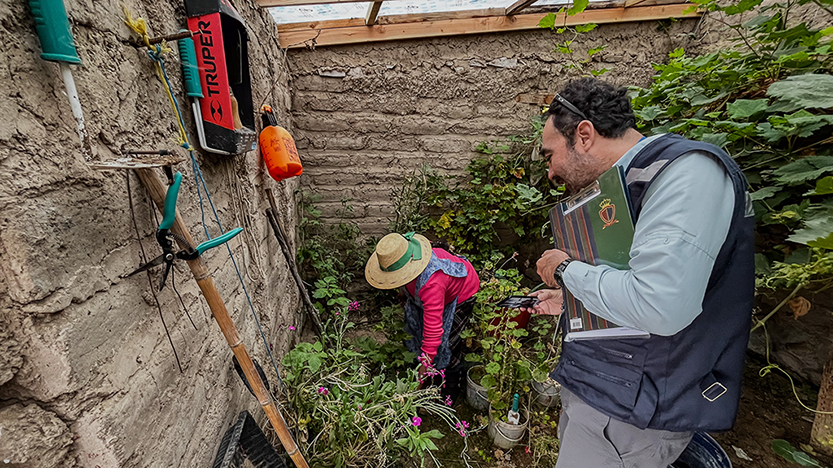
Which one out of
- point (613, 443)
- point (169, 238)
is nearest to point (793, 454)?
point (613, 443)

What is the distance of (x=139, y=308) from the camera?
0.74 metres

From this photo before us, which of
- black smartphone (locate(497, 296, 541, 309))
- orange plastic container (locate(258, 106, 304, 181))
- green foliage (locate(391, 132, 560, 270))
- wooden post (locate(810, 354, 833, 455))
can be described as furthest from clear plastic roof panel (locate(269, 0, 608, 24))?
wooden post (locate(810, 354, 833, 455))

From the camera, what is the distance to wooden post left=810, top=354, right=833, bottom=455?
1.06 metres

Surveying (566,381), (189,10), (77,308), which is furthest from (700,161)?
(189,10)

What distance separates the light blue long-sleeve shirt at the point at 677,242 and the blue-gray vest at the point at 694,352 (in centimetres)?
4

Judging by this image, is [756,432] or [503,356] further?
[503,356]

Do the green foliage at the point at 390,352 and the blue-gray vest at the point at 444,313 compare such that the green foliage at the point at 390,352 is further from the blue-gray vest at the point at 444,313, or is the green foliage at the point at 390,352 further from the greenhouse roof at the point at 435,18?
the greenhouse roof at the point at 435,18

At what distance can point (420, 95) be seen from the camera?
3.05 meters

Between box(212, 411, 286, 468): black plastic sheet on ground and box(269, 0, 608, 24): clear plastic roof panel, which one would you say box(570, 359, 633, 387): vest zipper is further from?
box(269, 0, 608, 24): clear plastic roof panel

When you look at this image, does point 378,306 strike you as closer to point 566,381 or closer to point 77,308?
point 566,381

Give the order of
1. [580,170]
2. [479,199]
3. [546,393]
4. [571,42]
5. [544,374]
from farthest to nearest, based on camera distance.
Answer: [479,199]
[571,42]
[546,393]
[544,374]
[580,170]

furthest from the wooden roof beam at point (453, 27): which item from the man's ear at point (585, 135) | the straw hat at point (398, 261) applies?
the man's ear at point (585, 135)

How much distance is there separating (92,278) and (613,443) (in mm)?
1636

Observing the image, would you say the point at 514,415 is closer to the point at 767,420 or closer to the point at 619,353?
the point at 619,353
